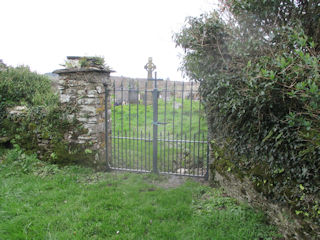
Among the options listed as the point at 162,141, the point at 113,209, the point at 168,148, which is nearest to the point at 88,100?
the point at 162,141

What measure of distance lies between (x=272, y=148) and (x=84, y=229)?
2.77 m

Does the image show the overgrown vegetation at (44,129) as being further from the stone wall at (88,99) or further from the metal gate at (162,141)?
the metal gate at (162,141)

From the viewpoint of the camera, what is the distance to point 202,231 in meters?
3.03

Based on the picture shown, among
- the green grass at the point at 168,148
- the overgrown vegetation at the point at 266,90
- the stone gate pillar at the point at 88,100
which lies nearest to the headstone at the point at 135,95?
the green grass at the point at 168,148

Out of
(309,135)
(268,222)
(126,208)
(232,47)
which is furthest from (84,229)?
(232,47)

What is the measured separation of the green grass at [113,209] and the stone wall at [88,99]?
0.76m

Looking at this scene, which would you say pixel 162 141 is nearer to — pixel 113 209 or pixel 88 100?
pixel 88 100

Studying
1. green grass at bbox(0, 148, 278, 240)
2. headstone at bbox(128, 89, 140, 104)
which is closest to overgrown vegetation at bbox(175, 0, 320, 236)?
green grass at bbox(0, 148, 278, 240)

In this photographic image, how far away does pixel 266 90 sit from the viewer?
258 cm

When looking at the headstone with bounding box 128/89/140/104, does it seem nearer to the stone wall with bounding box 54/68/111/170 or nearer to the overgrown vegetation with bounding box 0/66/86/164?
the stone wall with bounding box 54/68/111/170

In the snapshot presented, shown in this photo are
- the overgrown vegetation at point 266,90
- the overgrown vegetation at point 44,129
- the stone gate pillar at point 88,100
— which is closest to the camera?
the overgrown vegetation at point 266,90

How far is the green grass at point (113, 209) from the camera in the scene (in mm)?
3008

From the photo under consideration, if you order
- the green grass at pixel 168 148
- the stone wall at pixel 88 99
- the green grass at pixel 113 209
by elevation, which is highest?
the stone wall at pixel 88 99

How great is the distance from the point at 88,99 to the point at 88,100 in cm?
2
